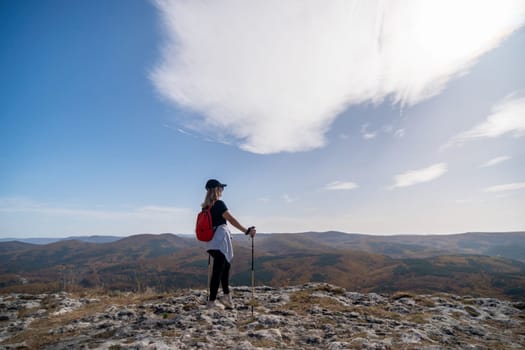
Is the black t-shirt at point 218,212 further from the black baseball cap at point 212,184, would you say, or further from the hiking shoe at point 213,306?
the hiking shoe at point 213,306

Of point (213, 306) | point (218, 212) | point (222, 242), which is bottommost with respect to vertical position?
point (213, 306)

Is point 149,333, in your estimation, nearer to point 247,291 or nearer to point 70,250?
point 247,291

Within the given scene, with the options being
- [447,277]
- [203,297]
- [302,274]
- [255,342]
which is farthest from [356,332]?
[447,277]

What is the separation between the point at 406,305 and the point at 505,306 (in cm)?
395

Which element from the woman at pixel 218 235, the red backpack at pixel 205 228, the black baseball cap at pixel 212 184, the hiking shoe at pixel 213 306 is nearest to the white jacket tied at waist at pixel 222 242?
the woman at pixel 218 235

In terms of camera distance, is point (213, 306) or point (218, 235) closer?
point (218, 235)

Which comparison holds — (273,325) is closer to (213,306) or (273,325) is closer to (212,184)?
(213,306)

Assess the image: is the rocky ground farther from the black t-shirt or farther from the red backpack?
the black t-shirt

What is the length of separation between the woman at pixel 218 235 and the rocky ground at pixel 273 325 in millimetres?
941

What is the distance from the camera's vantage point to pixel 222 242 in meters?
7.30

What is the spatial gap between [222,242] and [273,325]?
2.48 metres

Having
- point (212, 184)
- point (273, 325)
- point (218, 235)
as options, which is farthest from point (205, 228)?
point (273, 325)

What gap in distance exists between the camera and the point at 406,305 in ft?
31.9

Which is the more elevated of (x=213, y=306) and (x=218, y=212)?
(x=218, y=212)
